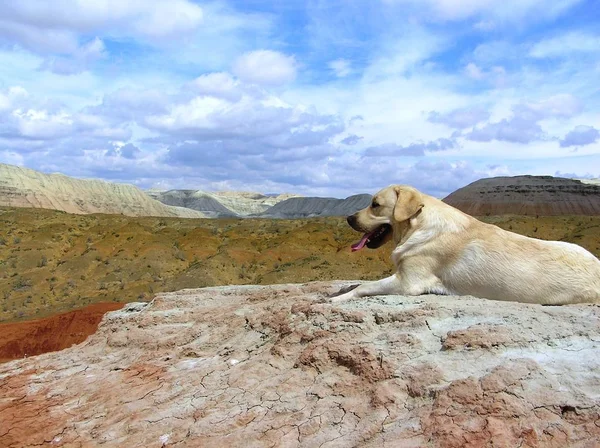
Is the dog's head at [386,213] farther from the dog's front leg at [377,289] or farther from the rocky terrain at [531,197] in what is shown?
the rocky terrain at [531,197]

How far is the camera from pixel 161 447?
14.8 ft

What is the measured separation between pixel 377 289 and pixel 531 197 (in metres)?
105

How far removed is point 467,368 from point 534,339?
28.0 inches

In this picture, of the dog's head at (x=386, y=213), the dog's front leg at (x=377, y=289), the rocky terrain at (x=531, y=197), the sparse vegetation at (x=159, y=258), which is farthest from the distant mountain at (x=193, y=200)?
the dog's front leg at (x=377, y=289)

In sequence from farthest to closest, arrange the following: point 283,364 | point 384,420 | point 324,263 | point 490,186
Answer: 1. point 490,186
2. point 324,263
3. point 283,364
4. point 384,420

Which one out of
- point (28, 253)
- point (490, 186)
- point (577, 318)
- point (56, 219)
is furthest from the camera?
point (490, 186)

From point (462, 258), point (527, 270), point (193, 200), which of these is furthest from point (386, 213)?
point (193, 200)

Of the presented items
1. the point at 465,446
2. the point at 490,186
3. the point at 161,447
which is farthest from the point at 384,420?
the point at 490,186

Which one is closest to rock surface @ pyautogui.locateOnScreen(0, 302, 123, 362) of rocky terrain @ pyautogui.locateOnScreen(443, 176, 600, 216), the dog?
the dog

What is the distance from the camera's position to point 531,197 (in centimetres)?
10262

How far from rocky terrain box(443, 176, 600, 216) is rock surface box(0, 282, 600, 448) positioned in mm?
96520

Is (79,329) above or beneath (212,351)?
beneath

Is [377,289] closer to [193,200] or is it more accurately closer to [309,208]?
[309,208]

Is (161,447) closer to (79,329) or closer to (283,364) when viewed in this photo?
(283,364)
